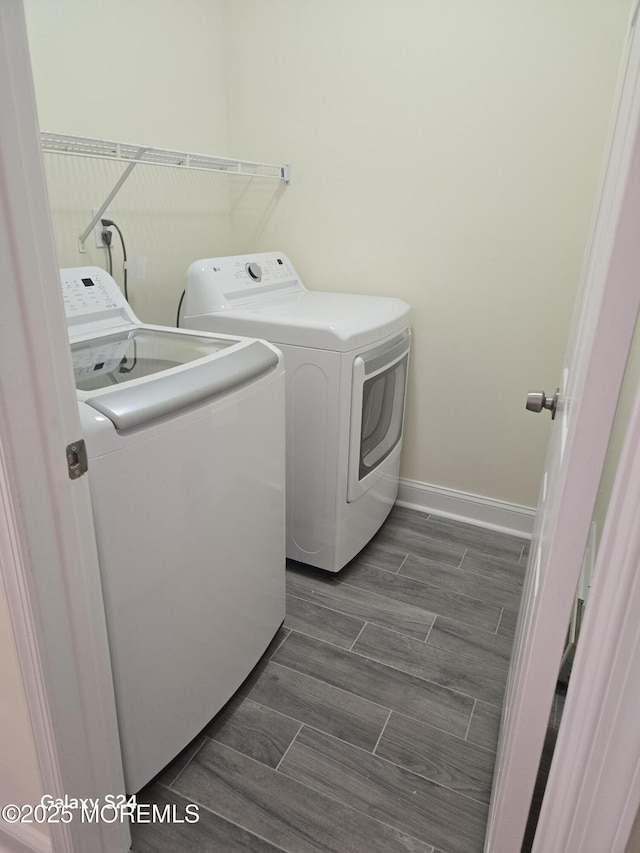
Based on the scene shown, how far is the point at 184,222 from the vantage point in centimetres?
234

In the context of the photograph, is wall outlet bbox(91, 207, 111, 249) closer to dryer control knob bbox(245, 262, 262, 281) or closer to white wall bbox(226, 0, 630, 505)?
dryer control knob bbox(245, 262, 262, 281)

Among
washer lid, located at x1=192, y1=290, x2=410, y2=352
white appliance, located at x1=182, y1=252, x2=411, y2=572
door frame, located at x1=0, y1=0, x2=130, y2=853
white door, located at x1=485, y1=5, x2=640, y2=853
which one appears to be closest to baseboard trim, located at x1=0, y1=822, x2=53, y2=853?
door frame, located at x1=0, y1=0, x2=130, y2=853

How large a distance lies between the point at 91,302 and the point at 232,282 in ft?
1.99

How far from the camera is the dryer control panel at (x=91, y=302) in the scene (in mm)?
1635

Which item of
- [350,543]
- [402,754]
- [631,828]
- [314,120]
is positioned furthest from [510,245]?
[631,828]

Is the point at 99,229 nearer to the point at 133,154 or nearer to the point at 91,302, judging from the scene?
the point at 133,154

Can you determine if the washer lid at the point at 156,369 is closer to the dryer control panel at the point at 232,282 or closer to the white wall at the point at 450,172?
the dryer control panel at the point at 232,282

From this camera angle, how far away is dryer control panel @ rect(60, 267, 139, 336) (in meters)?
Result: 1.63

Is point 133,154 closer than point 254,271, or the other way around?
point 133,154

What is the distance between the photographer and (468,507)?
253 centimetres

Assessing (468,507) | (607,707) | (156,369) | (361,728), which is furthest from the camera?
(468,507)

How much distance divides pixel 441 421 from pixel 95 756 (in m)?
1.82

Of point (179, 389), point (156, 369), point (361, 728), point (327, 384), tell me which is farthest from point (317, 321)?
point (361, 728)

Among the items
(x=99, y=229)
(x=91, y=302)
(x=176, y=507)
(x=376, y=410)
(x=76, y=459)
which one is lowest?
(x=376, y=410)
